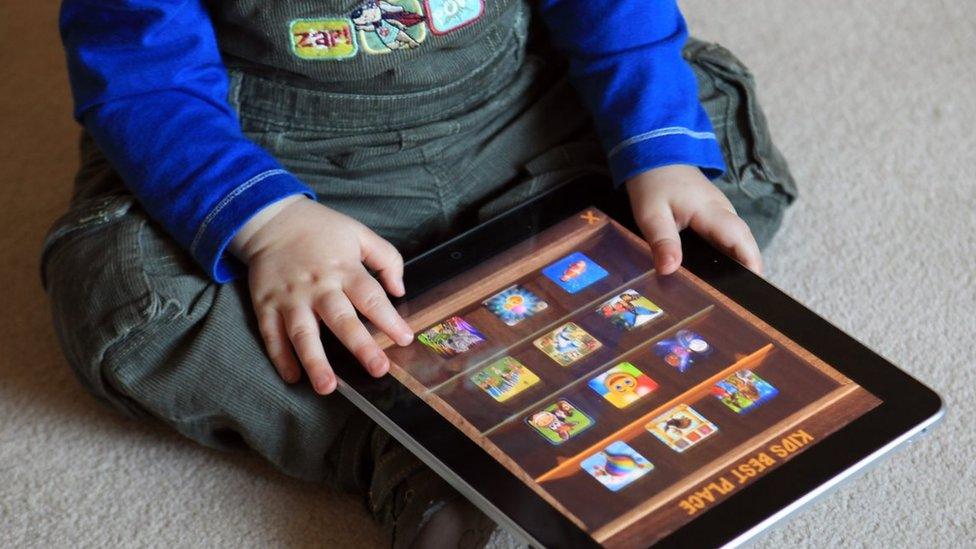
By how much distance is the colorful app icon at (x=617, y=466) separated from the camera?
0.69 meters

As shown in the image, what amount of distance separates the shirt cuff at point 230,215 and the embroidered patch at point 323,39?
9cm

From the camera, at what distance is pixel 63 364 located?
0.93 m

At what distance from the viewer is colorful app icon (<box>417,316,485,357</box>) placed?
0.78 m

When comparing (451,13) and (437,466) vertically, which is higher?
(451,13)

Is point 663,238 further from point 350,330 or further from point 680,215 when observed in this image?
point 350,330

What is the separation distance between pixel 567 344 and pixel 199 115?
293 mm

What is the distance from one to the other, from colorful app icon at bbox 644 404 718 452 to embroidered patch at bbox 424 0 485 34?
0.32m

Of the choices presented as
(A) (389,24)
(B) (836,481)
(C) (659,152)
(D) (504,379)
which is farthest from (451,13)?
(B) (836,481)

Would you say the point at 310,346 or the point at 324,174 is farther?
the point at 324,174

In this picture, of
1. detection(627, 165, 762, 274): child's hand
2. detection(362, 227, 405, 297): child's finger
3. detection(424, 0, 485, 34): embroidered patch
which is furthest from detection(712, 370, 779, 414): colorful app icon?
detection(424, 0, 485, 34): embroidered patch

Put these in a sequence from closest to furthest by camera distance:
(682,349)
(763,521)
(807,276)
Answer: (763,521) → (682,349) → (807,276)

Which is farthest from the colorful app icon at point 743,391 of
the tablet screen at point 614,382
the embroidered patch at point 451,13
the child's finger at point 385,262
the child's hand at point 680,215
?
the embroidered patch at point 451,13

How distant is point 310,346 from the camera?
0.78 m

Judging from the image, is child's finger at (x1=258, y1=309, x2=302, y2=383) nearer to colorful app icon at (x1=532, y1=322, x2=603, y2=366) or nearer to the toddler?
the toddler
